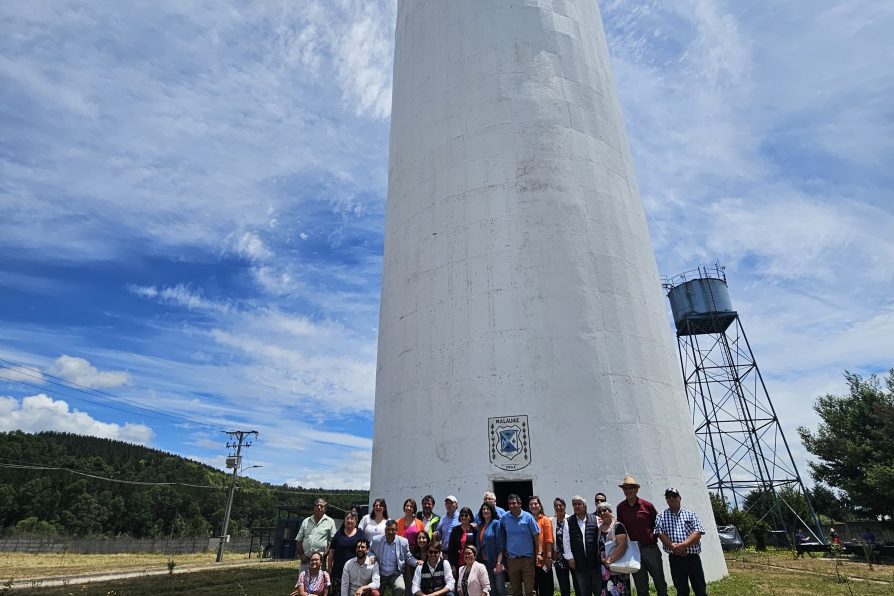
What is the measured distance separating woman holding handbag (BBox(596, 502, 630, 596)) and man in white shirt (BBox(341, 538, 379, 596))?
2.84m

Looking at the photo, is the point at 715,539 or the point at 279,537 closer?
the point at 715,539

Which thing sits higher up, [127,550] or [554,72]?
[554,72]

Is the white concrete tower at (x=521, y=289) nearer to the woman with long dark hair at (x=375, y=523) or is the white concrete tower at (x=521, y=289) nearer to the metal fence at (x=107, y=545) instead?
the woman with long dark hair at (x=375, y=523)

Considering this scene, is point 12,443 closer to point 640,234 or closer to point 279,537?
point 279,537

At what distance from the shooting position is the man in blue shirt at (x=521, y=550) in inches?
273

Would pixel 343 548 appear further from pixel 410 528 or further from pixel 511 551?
pixel 511 551

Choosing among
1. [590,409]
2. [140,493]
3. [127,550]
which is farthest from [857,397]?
[140,493]

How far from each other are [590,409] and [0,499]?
88.2m

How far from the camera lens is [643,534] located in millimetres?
6633

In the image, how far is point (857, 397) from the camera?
2656 centimetres

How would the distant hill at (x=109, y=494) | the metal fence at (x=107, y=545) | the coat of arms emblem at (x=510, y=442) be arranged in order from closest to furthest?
the coat of arms emblem at (x=510, y=442) < the metal fence at (x=107, y=545) < the distant hill at (x=109, y=494)

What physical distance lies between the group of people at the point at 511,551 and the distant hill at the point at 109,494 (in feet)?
201

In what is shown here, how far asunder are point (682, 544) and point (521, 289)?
650 cm

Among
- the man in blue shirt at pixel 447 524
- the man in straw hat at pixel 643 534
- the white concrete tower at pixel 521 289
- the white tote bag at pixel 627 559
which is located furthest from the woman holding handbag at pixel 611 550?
the white concrete tower at pixel 521 289
